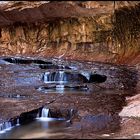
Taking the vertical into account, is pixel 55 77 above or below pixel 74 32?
below

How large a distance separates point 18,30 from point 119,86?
13989 millimetres

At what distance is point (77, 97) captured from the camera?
43.4 ft

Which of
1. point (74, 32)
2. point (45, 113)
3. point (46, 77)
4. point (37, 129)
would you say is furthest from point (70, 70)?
point (37, 129)

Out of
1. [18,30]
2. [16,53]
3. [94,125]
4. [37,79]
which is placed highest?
[18,30]

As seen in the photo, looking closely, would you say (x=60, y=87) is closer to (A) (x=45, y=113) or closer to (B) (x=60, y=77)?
(B) (x=60, y=77)

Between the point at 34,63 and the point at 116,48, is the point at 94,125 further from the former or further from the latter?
the point at 116,48

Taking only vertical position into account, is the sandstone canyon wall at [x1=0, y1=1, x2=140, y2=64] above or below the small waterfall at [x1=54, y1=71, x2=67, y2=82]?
above

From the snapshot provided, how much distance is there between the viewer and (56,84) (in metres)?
16.4

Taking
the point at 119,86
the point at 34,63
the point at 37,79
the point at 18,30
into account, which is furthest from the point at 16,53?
the point at 119,86

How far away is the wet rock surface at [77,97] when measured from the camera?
979cm

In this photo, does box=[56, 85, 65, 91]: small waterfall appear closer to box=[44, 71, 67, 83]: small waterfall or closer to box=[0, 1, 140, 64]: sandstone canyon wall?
box=[44, 71, 67, 83]: small waterfall

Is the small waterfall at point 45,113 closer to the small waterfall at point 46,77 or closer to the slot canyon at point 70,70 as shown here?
the slot canyon at point 70,70

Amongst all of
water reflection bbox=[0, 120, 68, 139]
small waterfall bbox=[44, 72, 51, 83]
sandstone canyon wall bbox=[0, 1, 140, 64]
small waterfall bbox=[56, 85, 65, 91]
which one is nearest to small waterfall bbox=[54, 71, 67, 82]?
small waterfall bbox=[44, 72, 51, 83]

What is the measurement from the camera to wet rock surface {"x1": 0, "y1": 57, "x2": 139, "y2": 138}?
9789 millimetres
